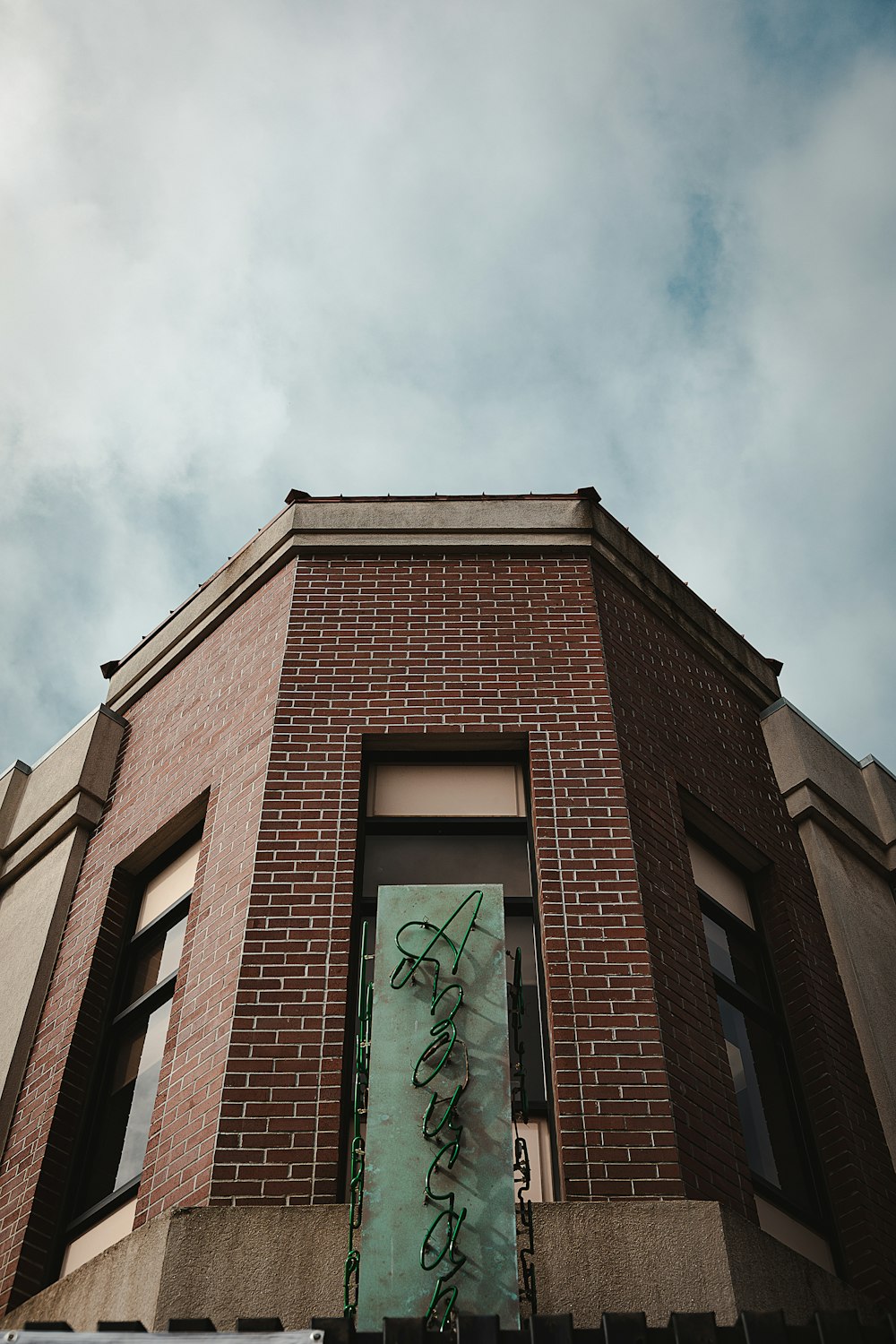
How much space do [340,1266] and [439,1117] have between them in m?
0.94

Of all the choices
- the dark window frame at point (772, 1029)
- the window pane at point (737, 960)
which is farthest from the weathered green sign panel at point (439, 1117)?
the window pane at point (737, 960)

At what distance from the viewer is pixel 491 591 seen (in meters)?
10.3

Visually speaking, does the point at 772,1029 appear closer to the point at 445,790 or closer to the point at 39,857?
the point at 445,790

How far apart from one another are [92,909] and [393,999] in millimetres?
3820

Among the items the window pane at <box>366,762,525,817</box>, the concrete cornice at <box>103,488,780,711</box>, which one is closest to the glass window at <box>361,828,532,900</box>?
the window pane at <box>366,762,525,817</box>

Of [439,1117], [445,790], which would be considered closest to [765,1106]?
[445,790]

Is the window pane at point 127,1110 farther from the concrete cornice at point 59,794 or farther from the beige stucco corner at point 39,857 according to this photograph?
the concrete cornice at point 59,794

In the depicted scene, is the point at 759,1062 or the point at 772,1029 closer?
the point at 759,1062

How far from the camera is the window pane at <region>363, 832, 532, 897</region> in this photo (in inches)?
336

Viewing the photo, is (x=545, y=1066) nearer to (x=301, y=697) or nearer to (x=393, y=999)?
(x=393, y=999)

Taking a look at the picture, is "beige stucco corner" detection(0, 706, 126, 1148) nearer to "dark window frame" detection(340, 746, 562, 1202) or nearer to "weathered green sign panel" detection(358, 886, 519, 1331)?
"dark window frame" detection(340, 746, 562, 1202)

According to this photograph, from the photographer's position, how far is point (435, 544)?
35.0ft

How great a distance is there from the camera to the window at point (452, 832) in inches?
332

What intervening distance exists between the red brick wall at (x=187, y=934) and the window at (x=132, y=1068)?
13 cm
